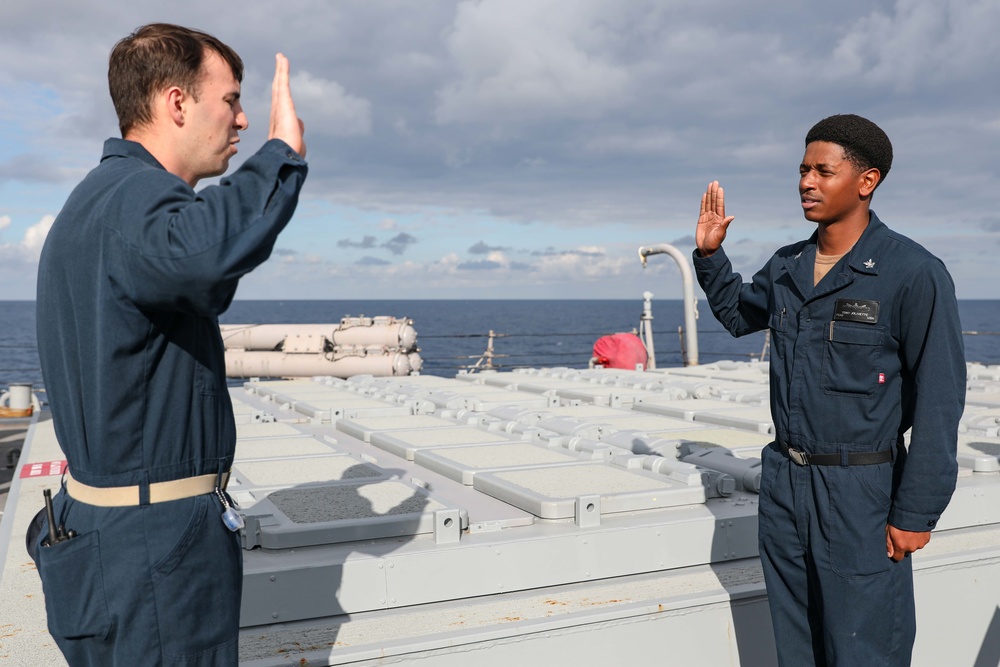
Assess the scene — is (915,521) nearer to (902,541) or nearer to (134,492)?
(902,541)

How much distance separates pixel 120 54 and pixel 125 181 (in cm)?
29

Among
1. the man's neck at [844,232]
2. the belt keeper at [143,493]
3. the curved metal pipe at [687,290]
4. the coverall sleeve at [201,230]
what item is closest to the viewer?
the coverall sleeve at [201,230]

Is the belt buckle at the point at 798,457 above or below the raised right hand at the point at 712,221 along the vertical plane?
below

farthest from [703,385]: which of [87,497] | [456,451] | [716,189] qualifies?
[87,497]

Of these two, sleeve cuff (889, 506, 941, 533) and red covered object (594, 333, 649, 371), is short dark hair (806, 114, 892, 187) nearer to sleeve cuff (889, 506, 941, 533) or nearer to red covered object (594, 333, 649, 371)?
sleeve cuff (889, 506, 941, 533)

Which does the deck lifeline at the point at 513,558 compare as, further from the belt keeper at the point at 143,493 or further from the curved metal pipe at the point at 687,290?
the curved metal pipe at the point at 687,290

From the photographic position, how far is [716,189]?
3.26m

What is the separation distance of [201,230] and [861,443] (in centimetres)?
Answer: 207

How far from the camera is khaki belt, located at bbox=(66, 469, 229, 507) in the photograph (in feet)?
5.56

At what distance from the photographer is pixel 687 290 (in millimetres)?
14430

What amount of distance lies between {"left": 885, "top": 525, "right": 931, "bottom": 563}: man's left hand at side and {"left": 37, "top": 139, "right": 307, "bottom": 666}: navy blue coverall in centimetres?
192

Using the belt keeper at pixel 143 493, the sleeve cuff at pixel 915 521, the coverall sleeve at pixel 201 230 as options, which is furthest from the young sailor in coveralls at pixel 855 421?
the belt keeper at pixel 143 493

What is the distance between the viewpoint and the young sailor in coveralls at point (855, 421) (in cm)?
253

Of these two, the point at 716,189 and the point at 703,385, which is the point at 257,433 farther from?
the point at 703,385
